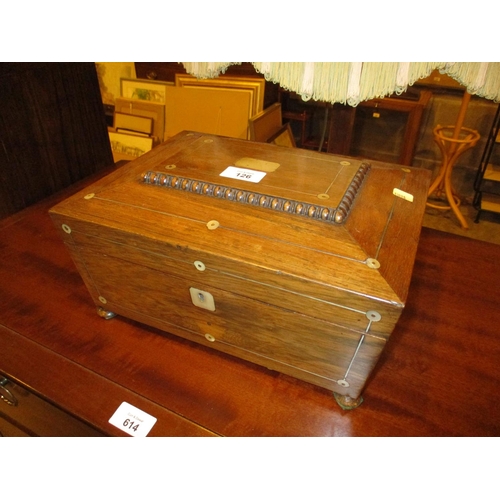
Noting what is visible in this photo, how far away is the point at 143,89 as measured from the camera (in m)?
2.26

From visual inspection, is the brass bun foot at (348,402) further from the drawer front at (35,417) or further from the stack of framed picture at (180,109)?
the stack of framed picture at (180,109)

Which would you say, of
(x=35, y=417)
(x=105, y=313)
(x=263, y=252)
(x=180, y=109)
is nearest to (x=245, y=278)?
(x=263, y=252)

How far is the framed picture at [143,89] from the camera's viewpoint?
2199 millimetres

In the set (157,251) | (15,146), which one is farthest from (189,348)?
(15,146)

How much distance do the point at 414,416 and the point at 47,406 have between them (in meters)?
0.73

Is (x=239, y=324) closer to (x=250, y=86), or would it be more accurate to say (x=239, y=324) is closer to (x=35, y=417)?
(x=35, y=417)

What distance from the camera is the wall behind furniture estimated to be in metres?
1.03

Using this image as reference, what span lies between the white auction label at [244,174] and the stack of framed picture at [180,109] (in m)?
1.14

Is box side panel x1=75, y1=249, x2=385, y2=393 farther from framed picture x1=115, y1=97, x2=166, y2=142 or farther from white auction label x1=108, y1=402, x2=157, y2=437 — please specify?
framed picture x1=115, y1=97, x2=166, y2=142

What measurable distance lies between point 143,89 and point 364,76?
6.49 feet

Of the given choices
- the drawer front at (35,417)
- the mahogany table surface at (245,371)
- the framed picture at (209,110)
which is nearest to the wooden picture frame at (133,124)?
the framed picture at (209,110)

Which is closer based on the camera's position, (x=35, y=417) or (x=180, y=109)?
(x=35, y=417)
